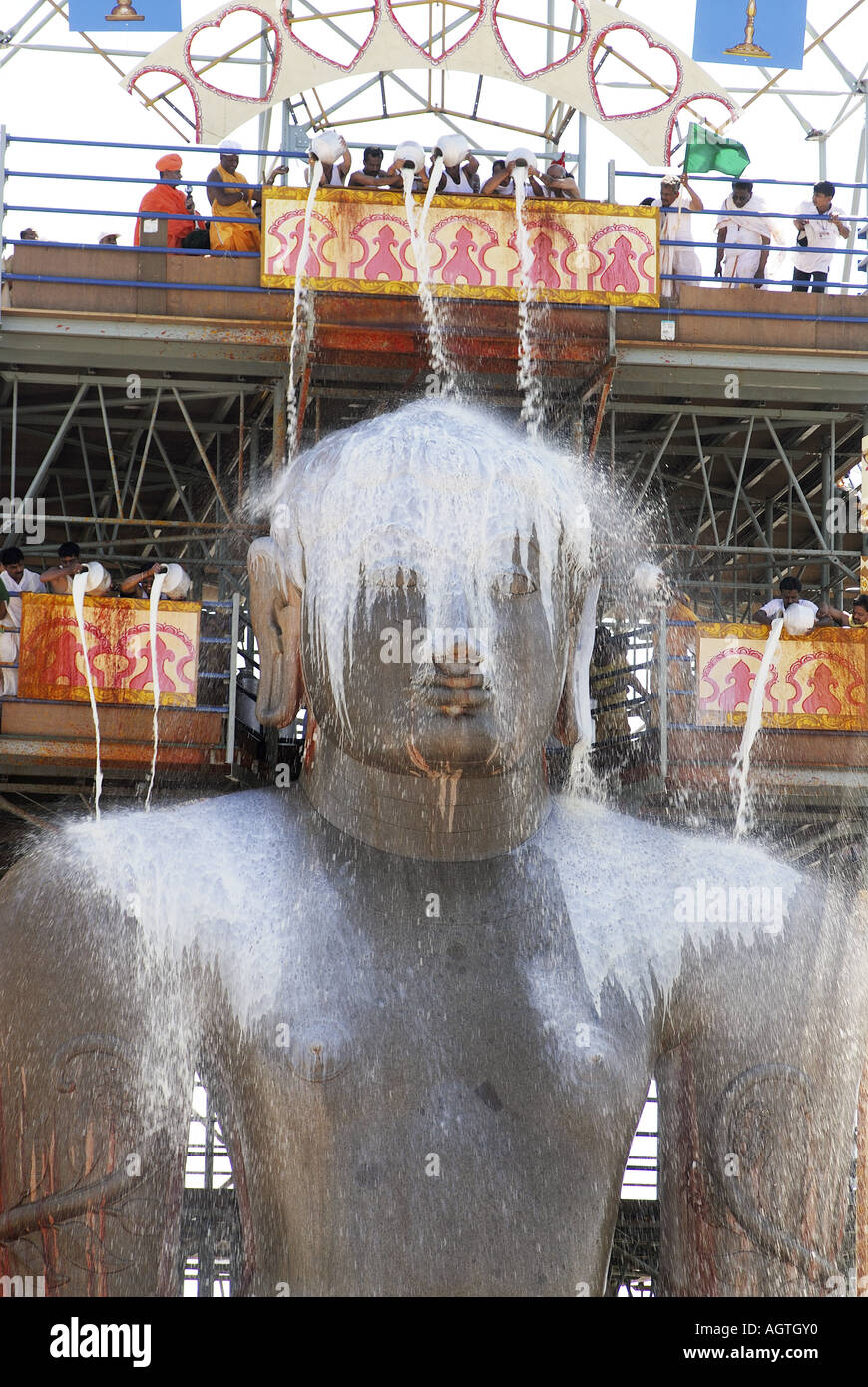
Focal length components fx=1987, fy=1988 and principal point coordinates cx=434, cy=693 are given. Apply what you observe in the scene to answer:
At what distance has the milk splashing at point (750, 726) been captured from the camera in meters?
12.8

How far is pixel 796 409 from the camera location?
14773 millimetres

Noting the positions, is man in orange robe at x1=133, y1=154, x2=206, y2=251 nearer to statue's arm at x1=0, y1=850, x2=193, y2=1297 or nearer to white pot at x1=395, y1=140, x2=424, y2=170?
white pot at x1=395, y1=140, x2=424, y2=170

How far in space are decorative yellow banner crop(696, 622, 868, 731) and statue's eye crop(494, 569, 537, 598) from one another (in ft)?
22.1

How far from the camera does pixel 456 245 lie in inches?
482

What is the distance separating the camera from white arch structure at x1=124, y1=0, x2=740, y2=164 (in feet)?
42.4

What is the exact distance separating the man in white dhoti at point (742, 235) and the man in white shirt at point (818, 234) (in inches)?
10.4

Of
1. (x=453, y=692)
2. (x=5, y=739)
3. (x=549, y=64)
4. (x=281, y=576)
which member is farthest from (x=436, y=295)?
(x=453, y=692)

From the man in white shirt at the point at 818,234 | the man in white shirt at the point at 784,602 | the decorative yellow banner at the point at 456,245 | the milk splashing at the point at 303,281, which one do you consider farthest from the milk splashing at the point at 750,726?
the milk splashing at the point at 303,281

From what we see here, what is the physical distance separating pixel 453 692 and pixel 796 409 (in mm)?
9488

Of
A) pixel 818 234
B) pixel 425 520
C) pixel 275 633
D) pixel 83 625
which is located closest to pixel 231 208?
pixel 83 625

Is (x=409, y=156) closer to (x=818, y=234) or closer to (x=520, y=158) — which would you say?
(x=520, y=158)

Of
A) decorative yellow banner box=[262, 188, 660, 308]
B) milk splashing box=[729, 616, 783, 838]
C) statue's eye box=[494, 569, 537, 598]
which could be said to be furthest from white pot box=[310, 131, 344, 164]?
statue's eye box=[494, 569, 537, 598]

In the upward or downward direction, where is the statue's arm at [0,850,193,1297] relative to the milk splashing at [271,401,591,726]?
downward

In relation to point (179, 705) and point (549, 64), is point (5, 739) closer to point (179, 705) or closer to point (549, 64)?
point (179, 705)
